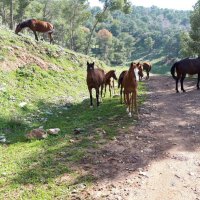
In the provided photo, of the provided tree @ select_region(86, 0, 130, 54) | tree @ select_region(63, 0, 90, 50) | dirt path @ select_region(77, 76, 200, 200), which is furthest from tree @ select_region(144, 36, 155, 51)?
dirt path @ select_region(77, 76, 200, 200)

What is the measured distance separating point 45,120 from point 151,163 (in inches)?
217

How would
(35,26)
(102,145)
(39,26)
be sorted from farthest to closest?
1. (39,26)
2. (35,26)
3. (102,145)

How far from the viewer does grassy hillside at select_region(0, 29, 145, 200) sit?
7.42m

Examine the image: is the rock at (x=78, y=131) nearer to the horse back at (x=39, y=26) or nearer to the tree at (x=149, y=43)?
the horse back at (x=39, y=26)

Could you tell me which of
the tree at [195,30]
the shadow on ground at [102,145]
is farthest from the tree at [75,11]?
the shadow on ground at [102,145]

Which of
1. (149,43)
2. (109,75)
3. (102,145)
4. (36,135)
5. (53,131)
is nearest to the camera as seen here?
(102,145)

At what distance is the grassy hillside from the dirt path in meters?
0.44

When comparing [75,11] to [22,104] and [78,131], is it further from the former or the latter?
[78,131]

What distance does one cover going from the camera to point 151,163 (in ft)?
27.5

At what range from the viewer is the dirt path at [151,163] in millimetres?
6964

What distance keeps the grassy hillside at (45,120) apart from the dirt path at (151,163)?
0.44 m

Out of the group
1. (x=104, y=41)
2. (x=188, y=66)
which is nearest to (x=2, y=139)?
(x=188, y=66)

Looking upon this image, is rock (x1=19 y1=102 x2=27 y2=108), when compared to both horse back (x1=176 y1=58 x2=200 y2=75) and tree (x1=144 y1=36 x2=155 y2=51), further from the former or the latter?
tree (x1=144 y1=36 x2=155 y2=51)

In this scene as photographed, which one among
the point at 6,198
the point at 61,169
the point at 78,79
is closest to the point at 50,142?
the point at 61,169
